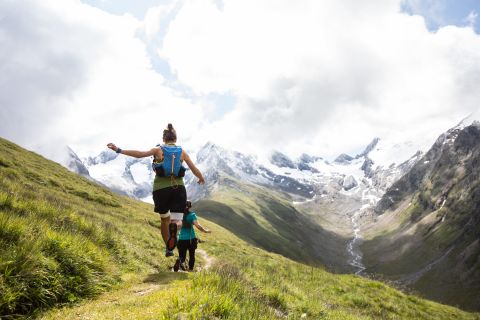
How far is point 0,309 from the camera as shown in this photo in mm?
6246

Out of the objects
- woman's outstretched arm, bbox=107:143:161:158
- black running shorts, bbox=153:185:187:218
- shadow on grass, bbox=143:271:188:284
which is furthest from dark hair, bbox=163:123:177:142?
shadow on grass, bbox=143:271:188:284

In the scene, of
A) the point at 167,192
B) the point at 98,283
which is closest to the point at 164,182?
the point at 167,192

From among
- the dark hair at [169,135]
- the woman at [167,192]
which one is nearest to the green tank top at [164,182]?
the woman at [167,192]

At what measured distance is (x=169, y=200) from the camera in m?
11.4

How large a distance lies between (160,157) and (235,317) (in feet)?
21.7

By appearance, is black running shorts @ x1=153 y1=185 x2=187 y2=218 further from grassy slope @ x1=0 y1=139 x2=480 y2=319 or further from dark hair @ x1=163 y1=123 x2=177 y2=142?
grassy slope @ x1=0 y1=139 x2=480 y2=319

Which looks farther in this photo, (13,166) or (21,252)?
(13,166)

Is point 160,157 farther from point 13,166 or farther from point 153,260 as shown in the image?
point 13,166

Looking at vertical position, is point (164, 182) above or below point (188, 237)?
above

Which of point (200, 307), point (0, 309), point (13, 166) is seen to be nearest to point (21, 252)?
point (0, 309)

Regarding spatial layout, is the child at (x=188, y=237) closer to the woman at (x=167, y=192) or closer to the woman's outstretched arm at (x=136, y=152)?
the woman at (x=167, y=192)

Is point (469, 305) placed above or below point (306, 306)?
above

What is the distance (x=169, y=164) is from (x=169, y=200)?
115cm

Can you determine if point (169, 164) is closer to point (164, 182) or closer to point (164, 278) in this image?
point (164, 182)
